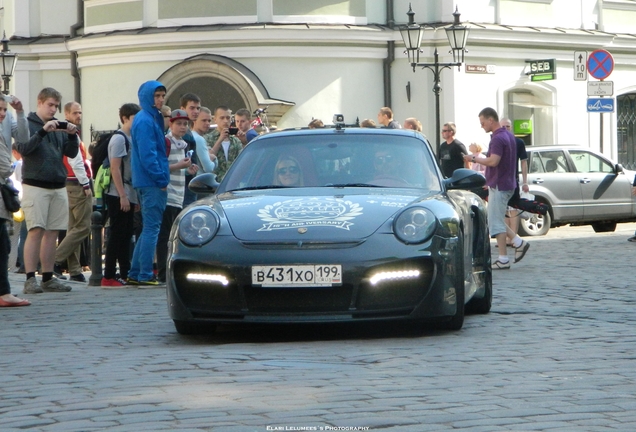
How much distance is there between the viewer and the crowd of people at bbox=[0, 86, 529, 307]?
12.5m

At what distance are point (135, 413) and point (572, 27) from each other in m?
27.5

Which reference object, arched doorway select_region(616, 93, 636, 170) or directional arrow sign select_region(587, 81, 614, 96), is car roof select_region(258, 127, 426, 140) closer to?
directional arrow sign select_region(587, 81, 614, 96)

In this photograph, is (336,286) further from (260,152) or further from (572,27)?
(572,27)

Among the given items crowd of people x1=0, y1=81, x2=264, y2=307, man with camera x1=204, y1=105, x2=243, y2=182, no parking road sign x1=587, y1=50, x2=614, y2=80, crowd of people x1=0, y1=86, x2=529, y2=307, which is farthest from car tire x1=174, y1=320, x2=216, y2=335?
no parking road sign x1=587, y1=50, x2=614, y2=80

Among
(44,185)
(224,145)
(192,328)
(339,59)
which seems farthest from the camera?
(339,59)

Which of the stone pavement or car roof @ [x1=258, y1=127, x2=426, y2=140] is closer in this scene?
the stone pavement

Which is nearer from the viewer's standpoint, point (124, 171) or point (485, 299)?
point (485, 299)

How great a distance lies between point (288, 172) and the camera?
9.62m

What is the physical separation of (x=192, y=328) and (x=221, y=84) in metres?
20.7

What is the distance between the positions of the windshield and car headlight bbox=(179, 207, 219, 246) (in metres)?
0.95

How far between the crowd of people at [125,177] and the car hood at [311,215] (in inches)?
126

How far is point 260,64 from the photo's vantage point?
29.0 metres

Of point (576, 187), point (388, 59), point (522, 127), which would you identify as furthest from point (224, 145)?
point (522, 127)

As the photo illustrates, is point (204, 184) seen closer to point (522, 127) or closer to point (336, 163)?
point (336, 163)
